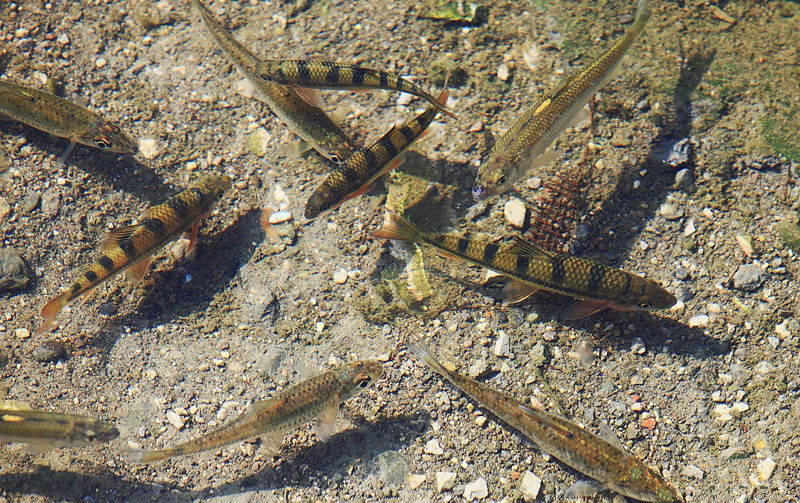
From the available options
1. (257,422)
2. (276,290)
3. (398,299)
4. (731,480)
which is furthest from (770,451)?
(276,290)

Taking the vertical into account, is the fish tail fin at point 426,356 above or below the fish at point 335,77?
below

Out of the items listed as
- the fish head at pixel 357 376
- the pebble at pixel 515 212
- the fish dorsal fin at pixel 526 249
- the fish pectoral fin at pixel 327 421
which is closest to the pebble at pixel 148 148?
the fish head at pixel 357 376

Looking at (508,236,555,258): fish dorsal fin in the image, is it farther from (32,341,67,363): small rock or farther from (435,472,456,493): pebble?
(32,341,67,363): small rock

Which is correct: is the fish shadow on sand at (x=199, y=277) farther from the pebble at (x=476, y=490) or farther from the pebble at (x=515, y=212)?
the pebble at (x=476, y=490)

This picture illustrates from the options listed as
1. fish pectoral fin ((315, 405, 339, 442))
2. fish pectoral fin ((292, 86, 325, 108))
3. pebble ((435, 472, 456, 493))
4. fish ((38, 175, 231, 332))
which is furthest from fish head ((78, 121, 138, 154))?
pebble ((435, 472, 456, 493))

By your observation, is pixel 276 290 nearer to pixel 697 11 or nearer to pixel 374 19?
pixel 374 19
